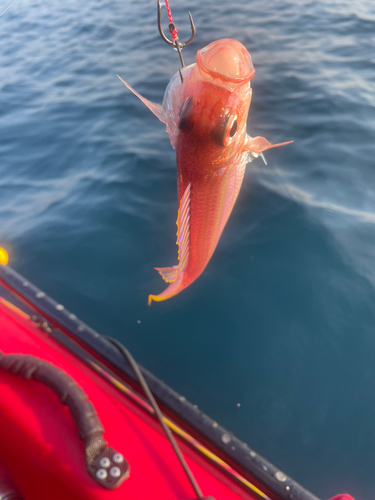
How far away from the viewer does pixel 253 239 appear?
3.58 metres

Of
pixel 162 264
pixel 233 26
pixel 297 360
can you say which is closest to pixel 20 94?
pixel 233 26

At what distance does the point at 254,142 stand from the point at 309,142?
276 cm

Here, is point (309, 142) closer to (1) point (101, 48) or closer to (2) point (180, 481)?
(2) point (180, 481)

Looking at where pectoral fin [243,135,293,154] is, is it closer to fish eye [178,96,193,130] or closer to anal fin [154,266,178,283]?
fish eye [178,96,193,130]

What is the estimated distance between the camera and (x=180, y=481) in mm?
1564

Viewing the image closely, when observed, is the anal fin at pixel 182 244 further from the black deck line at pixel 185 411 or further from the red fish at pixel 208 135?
the black deck line at pixel 185 411

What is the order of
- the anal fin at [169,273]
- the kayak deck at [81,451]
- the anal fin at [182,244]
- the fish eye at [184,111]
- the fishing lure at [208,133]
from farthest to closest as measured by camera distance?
the anal fin at [169,273] < the anal fin at [182,244] < the fish eye at [184,111] < the fishing lure at [208,133] < the kayak deck at [81,451]

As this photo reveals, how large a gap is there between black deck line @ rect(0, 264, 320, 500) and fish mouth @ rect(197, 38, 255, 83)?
176cm

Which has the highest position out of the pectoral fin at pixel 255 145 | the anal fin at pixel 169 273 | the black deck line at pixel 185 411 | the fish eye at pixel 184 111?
the fish eye at pixel 184 111

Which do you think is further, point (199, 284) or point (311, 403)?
point (199, 284)

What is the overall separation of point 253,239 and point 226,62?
7.28 ft

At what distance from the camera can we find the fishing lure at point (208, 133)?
1.63m

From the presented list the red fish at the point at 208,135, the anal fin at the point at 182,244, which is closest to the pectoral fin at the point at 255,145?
the red fish at the point at 208,135

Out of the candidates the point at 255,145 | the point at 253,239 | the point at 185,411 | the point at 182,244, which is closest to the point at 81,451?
the point at 185,411
